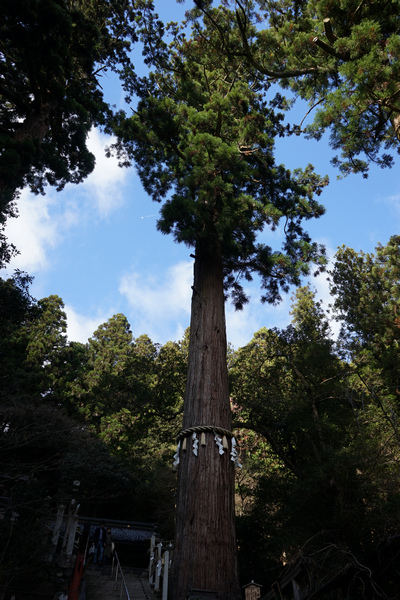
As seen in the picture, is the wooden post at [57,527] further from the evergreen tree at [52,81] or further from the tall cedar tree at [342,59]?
the tall cedar tree at [342,59]

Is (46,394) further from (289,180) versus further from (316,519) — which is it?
(289,180)

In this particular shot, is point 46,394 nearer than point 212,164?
No

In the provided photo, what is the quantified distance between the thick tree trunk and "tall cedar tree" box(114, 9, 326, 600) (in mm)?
10

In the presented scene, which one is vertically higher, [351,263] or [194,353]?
[351,263]

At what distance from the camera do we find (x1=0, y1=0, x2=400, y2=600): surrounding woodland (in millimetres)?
4797

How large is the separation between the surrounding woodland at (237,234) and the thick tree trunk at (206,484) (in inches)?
2.8

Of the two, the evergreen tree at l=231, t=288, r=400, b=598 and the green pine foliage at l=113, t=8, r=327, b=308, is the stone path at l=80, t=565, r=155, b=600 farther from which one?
the green pine foliage at l=113, t=8, r=327, b=308

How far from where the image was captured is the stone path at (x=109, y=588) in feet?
20.4

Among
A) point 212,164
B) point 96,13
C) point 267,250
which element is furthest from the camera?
point 96,13

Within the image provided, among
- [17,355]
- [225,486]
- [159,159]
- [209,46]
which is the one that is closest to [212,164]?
[159,159]

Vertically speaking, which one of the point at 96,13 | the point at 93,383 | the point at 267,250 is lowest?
the point at 267,250

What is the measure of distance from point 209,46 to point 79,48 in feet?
13.9

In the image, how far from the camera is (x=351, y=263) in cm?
1680

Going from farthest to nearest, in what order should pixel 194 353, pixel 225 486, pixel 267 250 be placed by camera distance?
pixel 267 250 → pixel 194 353 → pixel 225 486
